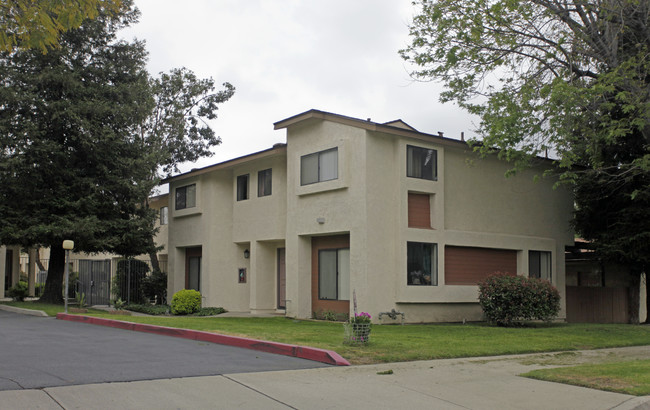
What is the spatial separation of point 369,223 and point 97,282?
15362mm

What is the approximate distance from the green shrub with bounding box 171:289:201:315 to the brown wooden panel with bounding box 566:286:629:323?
14.6 metres

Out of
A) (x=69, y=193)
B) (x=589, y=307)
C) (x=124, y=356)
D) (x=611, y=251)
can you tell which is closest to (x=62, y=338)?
(x=124, y=356)

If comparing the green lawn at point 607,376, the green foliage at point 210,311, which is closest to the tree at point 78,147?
the green foliage at point 210,311

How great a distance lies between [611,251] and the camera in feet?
70.7

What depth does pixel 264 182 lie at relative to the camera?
24.3 metres

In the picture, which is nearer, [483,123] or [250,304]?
[483,123]

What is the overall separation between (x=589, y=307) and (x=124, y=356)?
19952mm

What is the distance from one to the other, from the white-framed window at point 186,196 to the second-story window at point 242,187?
2359 mm

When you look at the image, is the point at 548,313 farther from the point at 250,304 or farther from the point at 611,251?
the point at 250,304

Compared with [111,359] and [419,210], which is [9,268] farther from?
[111,359]

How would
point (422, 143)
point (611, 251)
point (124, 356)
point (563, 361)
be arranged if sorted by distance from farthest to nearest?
1. point (611, 251)
2. point (422, 143)
3. point (563, 361)
4. point (124, 356)

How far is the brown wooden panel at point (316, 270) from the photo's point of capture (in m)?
20.2

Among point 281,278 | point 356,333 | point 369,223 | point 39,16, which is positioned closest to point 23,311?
point 281,278

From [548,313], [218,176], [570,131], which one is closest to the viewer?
[570,131]
